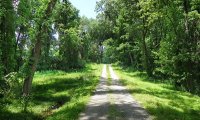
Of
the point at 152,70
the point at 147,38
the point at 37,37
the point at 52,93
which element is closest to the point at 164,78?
the point at 152,70

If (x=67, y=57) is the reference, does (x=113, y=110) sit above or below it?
below

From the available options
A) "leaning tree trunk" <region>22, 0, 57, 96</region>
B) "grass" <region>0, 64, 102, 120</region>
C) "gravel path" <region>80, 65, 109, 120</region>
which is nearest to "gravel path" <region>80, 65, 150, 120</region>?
"gravel path" <region>80, 65, 109, 120</region>

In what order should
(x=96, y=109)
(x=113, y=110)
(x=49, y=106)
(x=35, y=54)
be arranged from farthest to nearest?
(x=35, y=54), (x=49, y=106), (x=96, y=109), (x=113, y=110)

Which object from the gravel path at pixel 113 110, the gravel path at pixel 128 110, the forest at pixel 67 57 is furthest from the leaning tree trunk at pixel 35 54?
the gravel path at pixel 128 110

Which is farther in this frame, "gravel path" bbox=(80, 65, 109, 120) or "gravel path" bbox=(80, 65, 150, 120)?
"gravel path" bbox=(80, 65, 109, 120)

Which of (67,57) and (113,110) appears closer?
(113,110)

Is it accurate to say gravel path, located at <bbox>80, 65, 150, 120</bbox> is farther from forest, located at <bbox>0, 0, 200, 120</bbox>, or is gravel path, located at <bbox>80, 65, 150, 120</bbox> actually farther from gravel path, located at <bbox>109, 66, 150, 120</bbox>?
forest, located at <bbox>0, 0, 200, 120</bbox>

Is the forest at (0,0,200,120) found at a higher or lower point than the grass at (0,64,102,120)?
higher

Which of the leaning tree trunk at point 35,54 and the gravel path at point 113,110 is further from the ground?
the leaning tree trunk at point 35,54

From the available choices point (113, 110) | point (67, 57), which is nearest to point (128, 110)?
point (113, 110)

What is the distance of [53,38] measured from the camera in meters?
Answer: 66.1

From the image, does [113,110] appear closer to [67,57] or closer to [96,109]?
[96,109]

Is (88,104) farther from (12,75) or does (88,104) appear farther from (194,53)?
(194,53)

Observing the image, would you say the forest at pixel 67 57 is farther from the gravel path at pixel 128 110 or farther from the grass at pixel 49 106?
the gravel path at pixel 128 110
